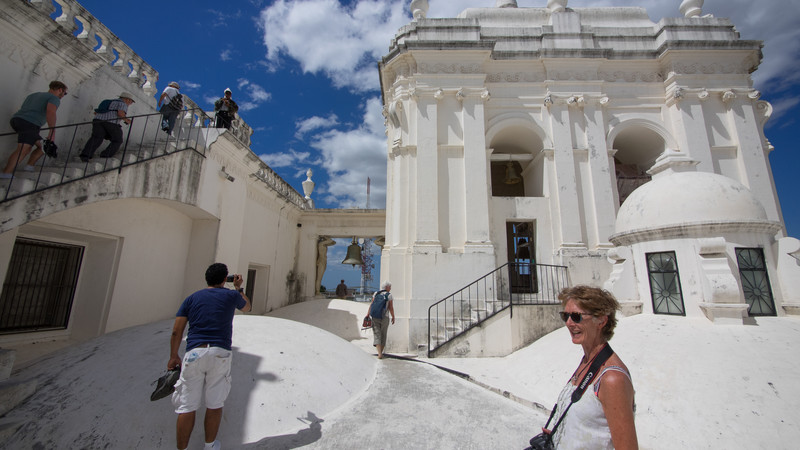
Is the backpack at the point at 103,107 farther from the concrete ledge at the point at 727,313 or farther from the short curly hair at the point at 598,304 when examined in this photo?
the concrete ledge at the point at 727,313

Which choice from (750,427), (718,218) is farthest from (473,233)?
(750,427)

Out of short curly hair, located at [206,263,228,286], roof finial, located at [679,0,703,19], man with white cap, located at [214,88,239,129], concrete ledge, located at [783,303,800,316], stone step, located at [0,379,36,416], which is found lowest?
stone step, located at [0,379,36,416]

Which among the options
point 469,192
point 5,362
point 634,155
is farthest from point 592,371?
point 634,155

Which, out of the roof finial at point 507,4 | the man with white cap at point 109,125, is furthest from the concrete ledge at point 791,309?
the roof finial at point 507,4

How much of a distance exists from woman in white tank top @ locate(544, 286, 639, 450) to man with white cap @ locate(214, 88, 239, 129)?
955cm

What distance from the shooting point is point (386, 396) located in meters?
4.89

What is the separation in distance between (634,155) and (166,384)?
16036mm

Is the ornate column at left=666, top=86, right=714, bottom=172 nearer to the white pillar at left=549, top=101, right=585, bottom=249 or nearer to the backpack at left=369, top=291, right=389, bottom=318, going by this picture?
the white pillar at left=549, top=101, right=585, bottom=249

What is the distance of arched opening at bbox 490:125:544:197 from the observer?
465 inches

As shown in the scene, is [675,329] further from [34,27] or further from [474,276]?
[34,27]

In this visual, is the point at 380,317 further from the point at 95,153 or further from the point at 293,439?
the point at 95,153

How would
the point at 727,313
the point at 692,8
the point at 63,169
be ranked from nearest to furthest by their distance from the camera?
the point at 727,313 < the point at 63,169 < the point at 692,8

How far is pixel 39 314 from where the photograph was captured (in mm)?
6145

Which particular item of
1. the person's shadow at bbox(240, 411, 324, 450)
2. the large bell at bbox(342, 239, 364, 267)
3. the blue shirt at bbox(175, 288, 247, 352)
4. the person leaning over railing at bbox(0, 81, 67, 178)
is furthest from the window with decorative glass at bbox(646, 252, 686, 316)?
the large bell at bbox(342, 239, 364, 267)
